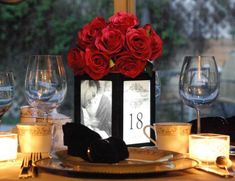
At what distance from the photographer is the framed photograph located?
1.74 m

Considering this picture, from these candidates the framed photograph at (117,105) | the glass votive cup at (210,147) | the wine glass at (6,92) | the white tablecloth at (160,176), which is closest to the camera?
the white tablecloth at (160,176)

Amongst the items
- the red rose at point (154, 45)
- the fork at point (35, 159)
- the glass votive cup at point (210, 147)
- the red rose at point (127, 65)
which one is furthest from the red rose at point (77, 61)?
the glass votive cup at point (210, 147)

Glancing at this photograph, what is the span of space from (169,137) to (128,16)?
42 cm

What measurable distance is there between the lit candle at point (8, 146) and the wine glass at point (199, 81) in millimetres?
490

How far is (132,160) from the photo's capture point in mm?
1423

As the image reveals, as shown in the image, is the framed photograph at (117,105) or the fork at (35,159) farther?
the framed photograph at (117,105)

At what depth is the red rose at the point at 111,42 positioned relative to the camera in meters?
1.72

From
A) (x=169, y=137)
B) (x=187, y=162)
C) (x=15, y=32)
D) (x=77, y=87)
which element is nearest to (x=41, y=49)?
(x=15, y=32)

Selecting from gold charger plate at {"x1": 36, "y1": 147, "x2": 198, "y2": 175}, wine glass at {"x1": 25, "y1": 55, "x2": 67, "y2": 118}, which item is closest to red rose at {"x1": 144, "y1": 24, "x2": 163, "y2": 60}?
wine glass at {"x1": 25, "y1": 55, "x2": 67, "y2": 118}

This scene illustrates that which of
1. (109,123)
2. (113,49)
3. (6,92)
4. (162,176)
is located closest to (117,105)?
(109,123)

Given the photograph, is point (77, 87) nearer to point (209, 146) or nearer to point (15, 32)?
point (209, 146)

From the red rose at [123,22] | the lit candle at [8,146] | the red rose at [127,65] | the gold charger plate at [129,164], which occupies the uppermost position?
the red rose at [123,22]

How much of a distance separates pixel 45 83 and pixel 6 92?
0.11 metres

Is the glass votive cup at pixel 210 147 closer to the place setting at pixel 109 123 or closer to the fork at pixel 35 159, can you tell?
the place setting at pixel 109 123
